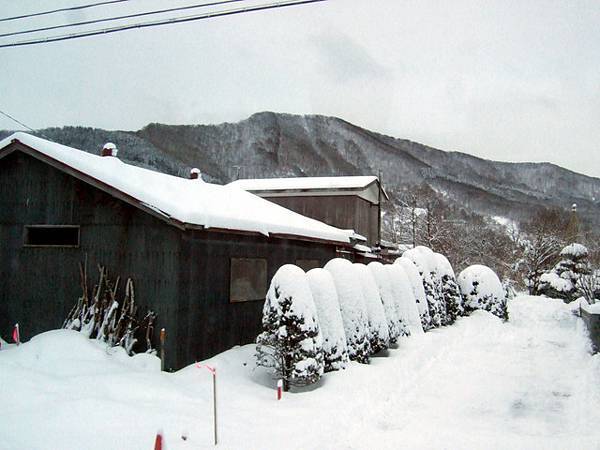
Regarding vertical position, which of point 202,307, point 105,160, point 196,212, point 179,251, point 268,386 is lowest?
point 268,386

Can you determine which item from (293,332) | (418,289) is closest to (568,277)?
(418,289)

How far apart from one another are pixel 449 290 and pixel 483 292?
2146 mm

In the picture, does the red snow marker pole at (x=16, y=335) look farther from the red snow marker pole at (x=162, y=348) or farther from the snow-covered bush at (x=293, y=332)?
the snow-covered bush at (x=293, y=332)

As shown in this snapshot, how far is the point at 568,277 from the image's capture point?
3184 cm

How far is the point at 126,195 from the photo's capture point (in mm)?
9664

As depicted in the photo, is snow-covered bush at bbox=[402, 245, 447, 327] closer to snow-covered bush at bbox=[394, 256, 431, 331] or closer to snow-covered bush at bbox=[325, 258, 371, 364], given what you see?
snow-covered bush at bbox=[394, 256, 431, 331]

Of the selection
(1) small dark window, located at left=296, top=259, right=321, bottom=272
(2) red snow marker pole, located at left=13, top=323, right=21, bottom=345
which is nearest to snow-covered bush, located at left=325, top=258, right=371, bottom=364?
(1) small dark window, located at left=296, top=259, right=321, bottom=272

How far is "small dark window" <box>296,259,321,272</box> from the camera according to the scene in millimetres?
15169

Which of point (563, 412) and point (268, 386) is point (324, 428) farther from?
point (563, 412)

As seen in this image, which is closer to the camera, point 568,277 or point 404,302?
point 404,302

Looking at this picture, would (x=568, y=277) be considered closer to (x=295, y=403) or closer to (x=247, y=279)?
(x=247, y=279)

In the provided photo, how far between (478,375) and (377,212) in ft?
64.9

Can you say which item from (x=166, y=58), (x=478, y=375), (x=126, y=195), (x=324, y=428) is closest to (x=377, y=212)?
(x=166, y=58)

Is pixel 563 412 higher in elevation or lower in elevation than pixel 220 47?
lower
